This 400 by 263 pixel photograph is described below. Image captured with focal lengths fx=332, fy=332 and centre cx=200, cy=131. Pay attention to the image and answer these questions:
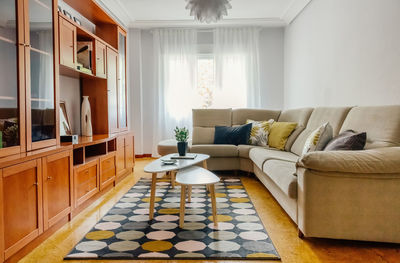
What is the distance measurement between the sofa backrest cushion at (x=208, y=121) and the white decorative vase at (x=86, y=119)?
157cm

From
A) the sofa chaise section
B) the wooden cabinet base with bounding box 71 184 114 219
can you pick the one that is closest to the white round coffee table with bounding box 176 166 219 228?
the sofa chaise section

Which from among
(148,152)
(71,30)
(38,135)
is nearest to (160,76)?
(148,152)

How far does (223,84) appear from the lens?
633 cm

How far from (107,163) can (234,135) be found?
6.13 feet

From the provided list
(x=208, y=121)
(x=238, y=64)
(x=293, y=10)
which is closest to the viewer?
(x=208, y=121)

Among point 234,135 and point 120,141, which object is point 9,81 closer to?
point 120,141

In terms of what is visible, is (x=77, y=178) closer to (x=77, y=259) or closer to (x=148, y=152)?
(x=77, y=259)

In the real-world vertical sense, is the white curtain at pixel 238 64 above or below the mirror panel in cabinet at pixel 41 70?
above

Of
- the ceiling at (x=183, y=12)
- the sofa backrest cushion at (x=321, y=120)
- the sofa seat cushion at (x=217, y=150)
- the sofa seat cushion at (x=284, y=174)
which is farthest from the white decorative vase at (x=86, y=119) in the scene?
the sofa backrest cushion at (x=321, y=120)

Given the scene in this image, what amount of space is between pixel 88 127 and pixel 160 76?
269 centimetres

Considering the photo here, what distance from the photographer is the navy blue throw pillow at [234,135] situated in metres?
4.73

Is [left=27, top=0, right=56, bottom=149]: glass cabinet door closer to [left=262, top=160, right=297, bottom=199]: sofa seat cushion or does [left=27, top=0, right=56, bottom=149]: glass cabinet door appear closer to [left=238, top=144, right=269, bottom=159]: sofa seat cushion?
[left=262, top=160, right=297, bottom=199]: sofa seat cushion

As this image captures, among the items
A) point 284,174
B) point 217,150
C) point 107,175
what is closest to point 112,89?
point 107,175

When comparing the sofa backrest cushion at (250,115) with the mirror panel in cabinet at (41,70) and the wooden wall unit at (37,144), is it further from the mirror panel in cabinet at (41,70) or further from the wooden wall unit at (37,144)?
the mirror panel in cabinet at (41,70)
